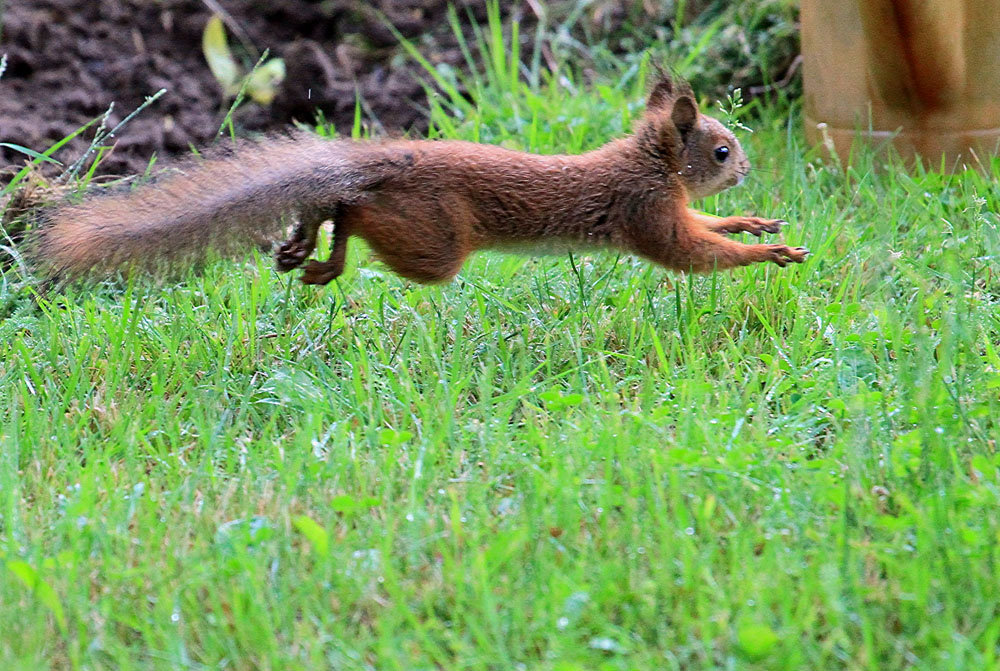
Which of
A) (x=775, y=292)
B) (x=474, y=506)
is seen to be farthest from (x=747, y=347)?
(x=474, y=506)

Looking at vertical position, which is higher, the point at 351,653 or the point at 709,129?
the point at 709,129

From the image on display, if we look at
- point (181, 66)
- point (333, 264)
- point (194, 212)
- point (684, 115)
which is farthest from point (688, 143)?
point (181, 66)

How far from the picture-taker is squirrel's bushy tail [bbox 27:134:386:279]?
10.3ft

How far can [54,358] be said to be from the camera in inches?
135

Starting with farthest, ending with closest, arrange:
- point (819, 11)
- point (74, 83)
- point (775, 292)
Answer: point (74, 83) < point (819, 11) < point (775, 292)

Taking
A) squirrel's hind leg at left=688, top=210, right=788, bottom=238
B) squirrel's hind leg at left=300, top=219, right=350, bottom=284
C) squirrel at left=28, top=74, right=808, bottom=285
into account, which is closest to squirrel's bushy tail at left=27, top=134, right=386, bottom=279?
squirrel at left=28, top=74, right=808, bottom=285

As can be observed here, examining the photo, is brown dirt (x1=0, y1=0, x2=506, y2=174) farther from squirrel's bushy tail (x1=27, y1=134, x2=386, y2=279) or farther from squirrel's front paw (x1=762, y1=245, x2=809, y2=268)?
squirrel's front paw (x1=762, y1=245, x2=809, y2=268)

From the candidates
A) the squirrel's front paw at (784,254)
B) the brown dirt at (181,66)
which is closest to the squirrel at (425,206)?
the squirrel's front paw at (784,254)

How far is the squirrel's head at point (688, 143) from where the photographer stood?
3637 mm

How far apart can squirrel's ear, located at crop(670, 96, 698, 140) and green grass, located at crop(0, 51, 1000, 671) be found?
1.67 ft

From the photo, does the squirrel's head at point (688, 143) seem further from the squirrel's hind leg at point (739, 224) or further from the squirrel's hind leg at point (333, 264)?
the squirrel's hind leg at point (333, 264)

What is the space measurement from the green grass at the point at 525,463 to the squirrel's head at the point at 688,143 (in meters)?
0.33

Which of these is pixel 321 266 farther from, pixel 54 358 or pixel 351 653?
pixel 351 653

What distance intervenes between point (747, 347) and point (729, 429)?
0.63 meters
